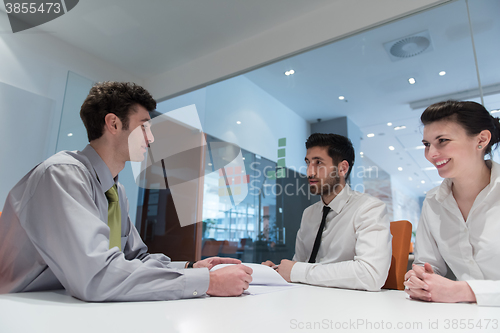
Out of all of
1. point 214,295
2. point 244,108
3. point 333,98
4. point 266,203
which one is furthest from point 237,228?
point 214,295

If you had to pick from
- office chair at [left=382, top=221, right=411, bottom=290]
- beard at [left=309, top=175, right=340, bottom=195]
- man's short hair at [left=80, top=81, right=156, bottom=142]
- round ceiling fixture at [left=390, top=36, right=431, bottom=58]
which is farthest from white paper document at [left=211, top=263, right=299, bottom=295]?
round ceiling fixture at [left=390, top=36, right=431, bottom=58]

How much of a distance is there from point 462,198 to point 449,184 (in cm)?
8

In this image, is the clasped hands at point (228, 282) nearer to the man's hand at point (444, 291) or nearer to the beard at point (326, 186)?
the man's hand at point (444, 291)

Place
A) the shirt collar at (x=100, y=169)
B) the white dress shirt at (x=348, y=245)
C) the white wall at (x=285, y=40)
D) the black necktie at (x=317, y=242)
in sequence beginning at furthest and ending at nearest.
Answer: the white wall at (x=285, y=40) < the black necktie at (x=317, y=242) < the white dress shirt at (x=348, y=245) < the shirt collar at (x=100, y=169)

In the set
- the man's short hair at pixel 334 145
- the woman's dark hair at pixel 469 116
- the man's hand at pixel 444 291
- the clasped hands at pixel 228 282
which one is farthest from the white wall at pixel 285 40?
the clasped hands at pixel 228 282

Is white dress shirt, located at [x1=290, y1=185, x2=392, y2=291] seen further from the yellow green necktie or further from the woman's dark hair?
the yellow green necktie

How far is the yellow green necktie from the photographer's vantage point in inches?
46.9

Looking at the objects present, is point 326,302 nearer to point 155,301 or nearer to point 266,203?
point 155,301

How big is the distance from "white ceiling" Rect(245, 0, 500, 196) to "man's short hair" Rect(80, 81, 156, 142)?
1999mm

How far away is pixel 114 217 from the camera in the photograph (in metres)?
1.21

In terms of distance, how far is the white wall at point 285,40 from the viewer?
281cm

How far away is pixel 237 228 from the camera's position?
3436mm

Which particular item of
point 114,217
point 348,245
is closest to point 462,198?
point 348,245

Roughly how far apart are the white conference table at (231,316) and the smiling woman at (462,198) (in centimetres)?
44
